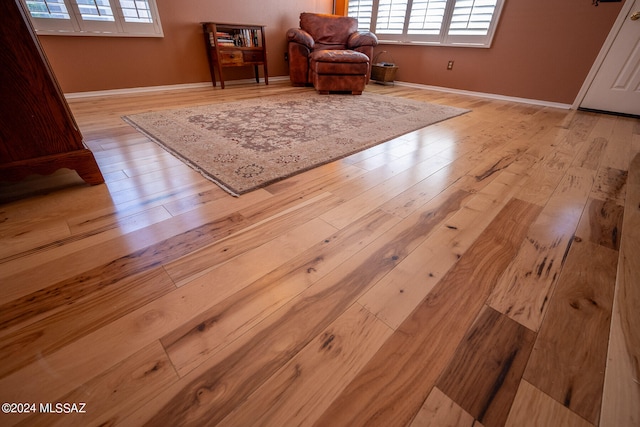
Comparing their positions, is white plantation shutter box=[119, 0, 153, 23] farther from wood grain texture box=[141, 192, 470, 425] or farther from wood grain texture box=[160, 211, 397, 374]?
wood grain texture box=[141, 192, 470, 425]

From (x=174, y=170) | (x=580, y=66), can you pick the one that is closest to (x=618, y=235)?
(x=174, y=170)

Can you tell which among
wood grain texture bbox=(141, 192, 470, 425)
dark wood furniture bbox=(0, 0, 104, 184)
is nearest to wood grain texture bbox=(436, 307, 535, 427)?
wood grain texture bbox=(141, 192, 470, 425)

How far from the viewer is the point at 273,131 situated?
2064mm

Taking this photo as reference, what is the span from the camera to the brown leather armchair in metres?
3.24

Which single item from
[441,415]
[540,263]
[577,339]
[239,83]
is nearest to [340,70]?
[239,83]

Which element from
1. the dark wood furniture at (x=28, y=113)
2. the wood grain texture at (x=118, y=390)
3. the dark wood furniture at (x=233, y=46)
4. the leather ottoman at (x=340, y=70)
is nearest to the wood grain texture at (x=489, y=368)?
the wood grain texture at (x=118, y=390)

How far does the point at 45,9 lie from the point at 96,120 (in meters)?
1.37

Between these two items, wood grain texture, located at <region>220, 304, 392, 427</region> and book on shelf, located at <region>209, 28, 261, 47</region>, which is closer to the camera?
wood grain texture, located at <region>220, 304, 392, 427</region>

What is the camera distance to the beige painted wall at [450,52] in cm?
284

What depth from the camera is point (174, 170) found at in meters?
1.50

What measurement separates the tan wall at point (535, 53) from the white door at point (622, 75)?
0.12 m

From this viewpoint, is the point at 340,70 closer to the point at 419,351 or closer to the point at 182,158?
the point at 182,158

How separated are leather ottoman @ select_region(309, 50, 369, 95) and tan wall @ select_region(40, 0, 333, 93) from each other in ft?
4.18

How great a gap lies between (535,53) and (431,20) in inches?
56.9
